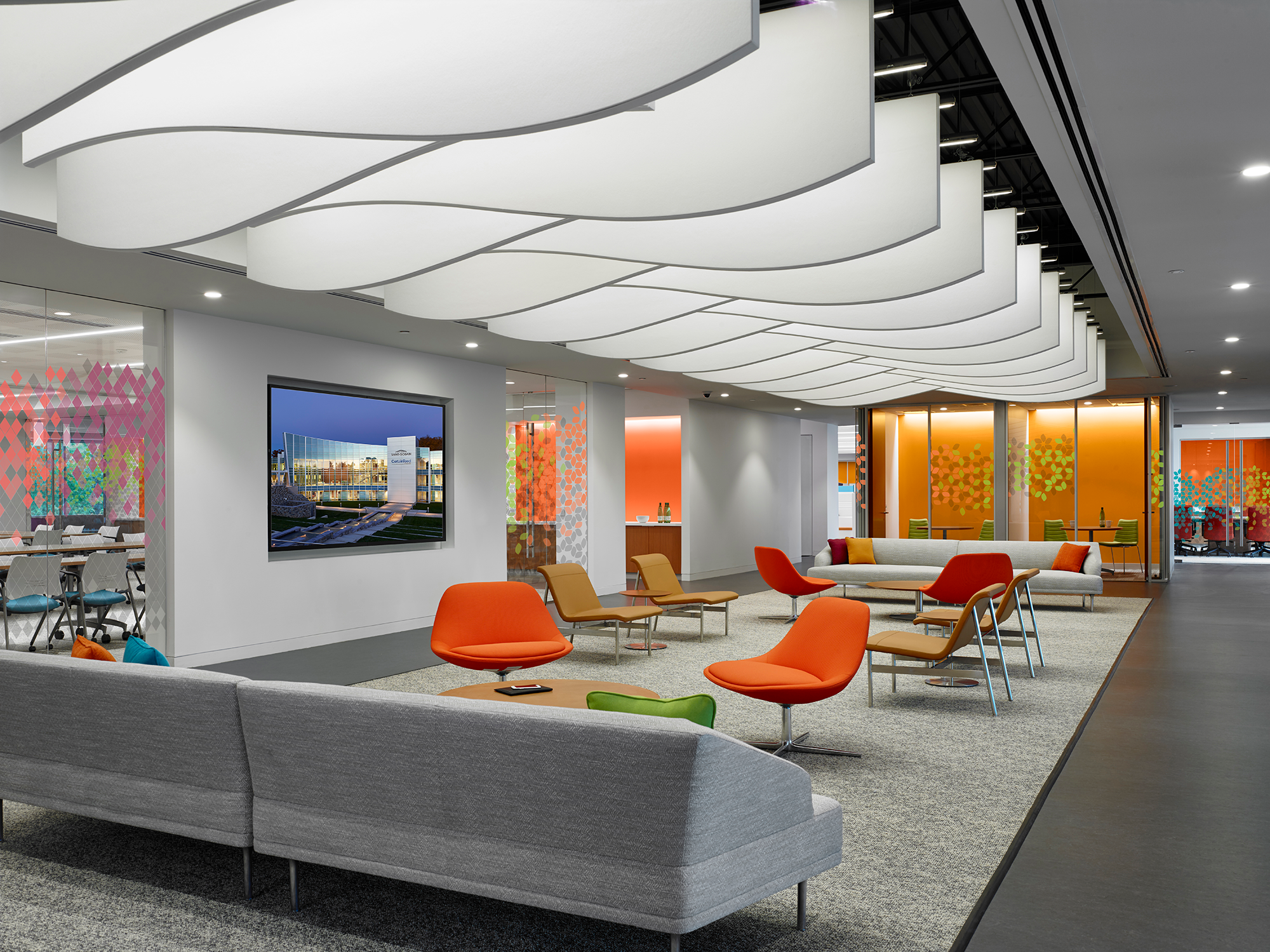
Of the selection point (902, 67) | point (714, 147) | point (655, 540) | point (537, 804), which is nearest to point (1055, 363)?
point (902, 67)

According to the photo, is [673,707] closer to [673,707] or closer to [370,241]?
[673,707]

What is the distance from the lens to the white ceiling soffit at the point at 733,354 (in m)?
7.48

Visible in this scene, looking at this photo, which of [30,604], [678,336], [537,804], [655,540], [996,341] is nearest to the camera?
[537,804]

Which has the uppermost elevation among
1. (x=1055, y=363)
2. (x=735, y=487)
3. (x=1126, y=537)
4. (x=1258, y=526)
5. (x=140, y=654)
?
(x=1055, y=363)

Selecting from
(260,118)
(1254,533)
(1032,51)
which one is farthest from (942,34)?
(1254,533)

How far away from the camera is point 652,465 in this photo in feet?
58.7

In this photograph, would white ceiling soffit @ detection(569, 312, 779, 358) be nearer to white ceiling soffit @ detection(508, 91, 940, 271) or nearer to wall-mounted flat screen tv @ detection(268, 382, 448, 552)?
white ceiling soffit @ detection(508, 91, 940, 271)

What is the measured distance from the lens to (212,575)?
812 centimetres

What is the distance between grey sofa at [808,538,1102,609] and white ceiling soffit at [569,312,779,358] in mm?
5983

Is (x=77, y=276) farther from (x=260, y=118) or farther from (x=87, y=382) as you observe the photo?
(x=260, y=118)

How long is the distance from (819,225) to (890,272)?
0.97 metres

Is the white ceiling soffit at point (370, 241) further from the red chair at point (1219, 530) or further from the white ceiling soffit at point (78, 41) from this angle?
the red chair at point (1219, 530)

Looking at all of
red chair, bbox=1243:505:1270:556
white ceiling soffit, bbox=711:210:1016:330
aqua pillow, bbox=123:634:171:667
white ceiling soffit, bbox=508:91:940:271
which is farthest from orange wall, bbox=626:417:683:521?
red chair, bbox=1243:505:1270:556

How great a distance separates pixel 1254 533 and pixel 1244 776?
71.8 feet
